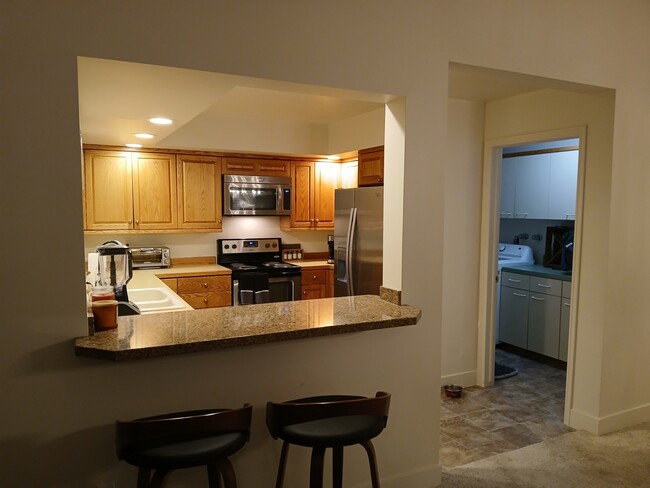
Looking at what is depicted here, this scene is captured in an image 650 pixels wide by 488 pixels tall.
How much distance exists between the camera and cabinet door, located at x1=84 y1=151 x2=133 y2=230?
4.57 metres

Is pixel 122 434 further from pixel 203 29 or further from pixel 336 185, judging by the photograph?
pixel 336 185

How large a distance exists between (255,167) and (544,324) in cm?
336

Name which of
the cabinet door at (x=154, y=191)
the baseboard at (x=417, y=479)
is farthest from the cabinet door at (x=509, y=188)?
the cabinet door at (x=154, y=191)

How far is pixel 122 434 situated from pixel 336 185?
4445mm

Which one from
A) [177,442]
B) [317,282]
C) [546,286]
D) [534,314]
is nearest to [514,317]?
[534,314]

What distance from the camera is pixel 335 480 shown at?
1.82m

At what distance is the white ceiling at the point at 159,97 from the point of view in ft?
6.40

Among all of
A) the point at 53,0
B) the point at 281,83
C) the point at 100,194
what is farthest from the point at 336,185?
the point at 53,0

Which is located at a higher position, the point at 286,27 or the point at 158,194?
the point at 286,27

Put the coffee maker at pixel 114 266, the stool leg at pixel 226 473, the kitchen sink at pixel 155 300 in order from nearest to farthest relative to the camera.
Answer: the stool leg at pixel 226 473
the coffee maker at pixel 114 266
the kitchen sink at pixel 155 300

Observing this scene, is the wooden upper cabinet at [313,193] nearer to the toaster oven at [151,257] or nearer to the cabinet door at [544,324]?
the toaster oven at [151,257]

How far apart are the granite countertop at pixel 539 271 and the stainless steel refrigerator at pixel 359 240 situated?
1.57 metres

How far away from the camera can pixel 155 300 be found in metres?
3.56

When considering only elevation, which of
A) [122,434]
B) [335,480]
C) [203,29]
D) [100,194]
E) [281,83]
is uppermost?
[203,29]
